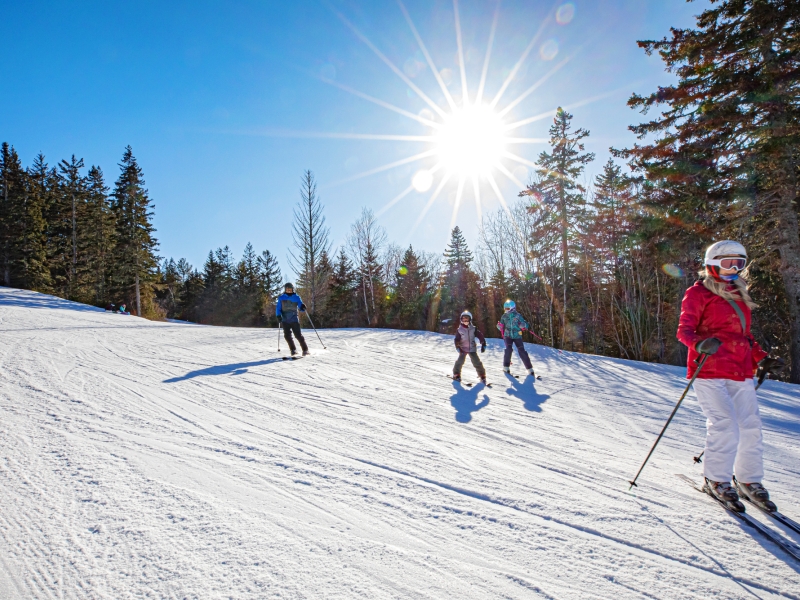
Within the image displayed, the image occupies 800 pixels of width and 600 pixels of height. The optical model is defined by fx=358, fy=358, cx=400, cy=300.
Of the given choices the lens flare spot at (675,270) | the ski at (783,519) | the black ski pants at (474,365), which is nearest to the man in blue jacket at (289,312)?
the black ski pants at (474,365)

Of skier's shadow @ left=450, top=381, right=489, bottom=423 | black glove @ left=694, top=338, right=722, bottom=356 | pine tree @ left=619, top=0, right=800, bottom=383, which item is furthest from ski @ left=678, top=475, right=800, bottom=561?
pine tree @ left=619, top=0, right=800, bottom=383

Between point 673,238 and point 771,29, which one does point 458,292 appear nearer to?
point 673,238

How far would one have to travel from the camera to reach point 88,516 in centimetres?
244

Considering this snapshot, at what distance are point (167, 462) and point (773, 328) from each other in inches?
959

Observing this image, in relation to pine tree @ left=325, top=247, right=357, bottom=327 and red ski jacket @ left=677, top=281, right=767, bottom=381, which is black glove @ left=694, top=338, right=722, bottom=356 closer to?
red ski jacket @ left=677, top=281, right=767, bottom=381

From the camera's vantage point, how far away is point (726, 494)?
2.76 metres

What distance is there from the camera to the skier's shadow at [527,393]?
6.00 m

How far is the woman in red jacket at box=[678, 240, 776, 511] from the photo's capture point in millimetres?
2803

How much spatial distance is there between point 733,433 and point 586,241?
22.6 metres

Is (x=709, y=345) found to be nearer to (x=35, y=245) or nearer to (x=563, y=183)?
(x=563, y=183)

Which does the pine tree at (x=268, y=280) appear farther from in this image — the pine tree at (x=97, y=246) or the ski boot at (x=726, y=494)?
the ski boot at (x=726, y=494)

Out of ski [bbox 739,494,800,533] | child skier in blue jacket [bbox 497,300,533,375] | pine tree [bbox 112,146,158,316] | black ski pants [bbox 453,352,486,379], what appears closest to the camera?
ski [bbox 739,494,800,533]

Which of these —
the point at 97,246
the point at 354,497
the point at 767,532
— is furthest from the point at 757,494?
the point at 97,246

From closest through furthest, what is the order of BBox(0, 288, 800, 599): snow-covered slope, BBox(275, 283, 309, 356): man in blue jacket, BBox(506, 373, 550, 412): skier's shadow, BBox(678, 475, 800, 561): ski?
BBox(0, 288, 800, 599): snow-covered slope, BBox(678, 475, 800, 561): ski, BBox(506, 373, 550, 412): skier's shadow, BBox(275, 283, 309, 356): man in blue jacket
